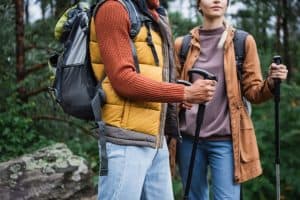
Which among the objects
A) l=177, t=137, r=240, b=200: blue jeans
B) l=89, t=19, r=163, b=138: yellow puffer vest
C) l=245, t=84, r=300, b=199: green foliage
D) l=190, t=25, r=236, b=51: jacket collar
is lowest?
l=245, t=84, r=300, b=199: green foliage

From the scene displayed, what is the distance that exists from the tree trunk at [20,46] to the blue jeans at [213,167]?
257cm

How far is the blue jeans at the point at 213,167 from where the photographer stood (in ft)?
10.5

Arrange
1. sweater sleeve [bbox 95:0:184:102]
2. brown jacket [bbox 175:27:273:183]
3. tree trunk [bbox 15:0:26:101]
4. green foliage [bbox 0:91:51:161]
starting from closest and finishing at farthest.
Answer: sweater sleeve [bbox 95:0:184:102], brown jacket [bbox 175:27:273:183], green foliage [bbox 0:91:51:161], tree trunk [bbox 15:0:26:101]

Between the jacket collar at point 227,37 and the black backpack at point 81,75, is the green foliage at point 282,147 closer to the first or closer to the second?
the jacket collar at point 227,37

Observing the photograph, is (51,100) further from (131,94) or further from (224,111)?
(131,94)

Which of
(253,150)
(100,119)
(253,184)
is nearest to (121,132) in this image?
(100,119)

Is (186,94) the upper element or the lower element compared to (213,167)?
upper

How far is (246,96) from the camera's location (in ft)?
10.7

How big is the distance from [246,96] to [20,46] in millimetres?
2929

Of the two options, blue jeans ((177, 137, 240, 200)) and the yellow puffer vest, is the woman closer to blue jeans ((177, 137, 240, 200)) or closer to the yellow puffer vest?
blue jeans ((177, 137, 240, 200))

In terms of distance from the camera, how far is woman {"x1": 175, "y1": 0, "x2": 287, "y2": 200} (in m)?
3.15

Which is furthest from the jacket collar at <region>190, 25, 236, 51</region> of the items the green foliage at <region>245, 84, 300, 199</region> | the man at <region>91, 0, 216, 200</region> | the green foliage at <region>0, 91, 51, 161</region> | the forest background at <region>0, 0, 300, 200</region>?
the green foliage at <region>245, 84, 300, 199</region>

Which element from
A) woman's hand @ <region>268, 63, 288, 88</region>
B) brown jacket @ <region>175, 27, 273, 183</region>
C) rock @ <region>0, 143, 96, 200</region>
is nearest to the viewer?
woman's hand @ <region>268, 63, 288, 88</region>

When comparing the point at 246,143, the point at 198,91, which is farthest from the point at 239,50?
the point at 198,91
